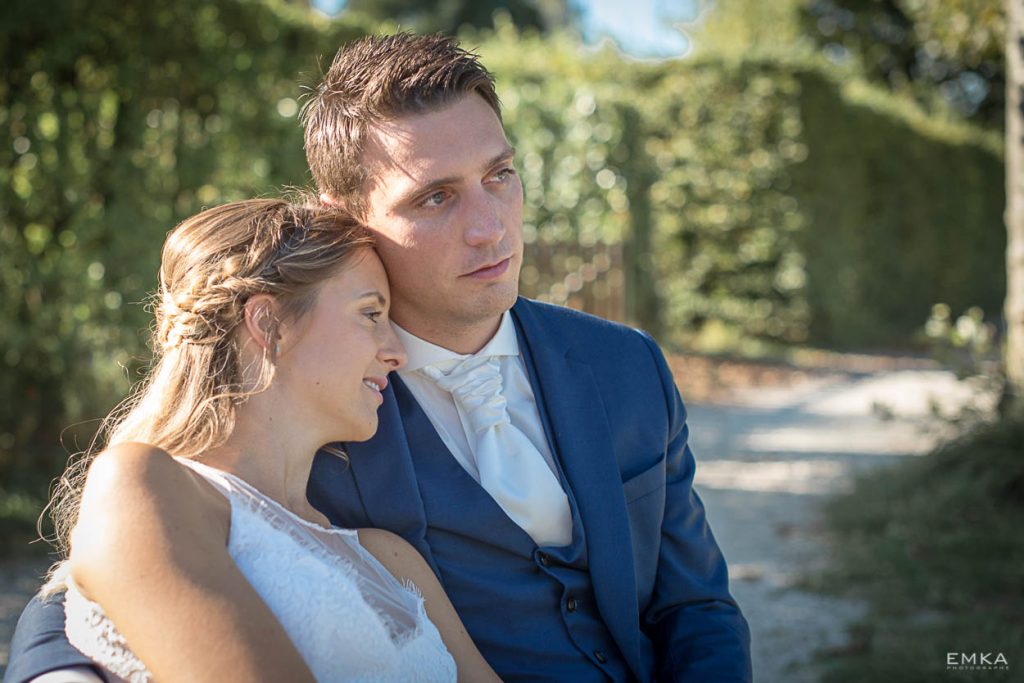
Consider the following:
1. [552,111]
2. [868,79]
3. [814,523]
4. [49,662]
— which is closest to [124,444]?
[49,662]

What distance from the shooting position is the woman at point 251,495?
157 cm

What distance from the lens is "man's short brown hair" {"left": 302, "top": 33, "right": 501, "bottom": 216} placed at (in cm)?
228

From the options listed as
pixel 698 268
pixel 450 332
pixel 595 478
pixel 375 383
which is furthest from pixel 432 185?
pixel 698 268

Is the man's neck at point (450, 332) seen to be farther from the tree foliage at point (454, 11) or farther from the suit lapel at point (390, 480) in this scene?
the tree foliage at point (454, 11)

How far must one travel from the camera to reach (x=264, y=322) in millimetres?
1961

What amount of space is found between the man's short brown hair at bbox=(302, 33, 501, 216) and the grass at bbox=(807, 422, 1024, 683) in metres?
2.56

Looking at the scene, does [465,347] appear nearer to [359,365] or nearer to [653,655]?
[359,365]

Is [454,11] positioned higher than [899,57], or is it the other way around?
[454,11]

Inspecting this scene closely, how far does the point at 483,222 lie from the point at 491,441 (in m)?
0.48

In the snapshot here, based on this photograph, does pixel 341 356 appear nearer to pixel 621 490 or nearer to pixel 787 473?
pixel 621 490

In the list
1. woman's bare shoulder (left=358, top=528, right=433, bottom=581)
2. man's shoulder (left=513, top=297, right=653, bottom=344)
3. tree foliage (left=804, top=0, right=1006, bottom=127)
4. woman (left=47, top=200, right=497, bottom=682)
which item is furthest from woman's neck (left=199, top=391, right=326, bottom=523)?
tree foliage (left=804, top=0, right=1006, bottom=127)

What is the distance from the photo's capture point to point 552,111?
33.0 feet

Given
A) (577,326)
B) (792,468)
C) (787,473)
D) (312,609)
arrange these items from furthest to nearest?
(792,468) < (787,473) < (577,326) < (312,609)

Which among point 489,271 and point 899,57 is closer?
point 489,271
